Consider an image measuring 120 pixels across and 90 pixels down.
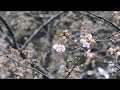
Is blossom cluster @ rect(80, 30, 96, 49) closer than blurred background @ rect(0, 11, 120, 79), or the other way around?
blossom cluster @ rect(80, 30, 96, 49)

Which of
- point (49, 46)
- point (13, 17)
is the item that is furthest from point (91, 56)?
point (13, 17)

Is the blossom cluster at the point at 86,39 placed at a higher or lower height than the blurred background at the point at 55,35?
higher

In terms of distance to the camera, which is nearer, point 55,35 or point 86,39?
point 86,39

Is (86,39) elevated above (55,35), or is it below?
above

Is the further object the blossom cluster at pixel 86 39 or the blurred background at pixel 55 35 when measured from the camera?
the blurred background at pixel 55 35

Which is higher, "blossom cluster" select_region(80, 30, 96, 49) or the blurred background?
"blossom cluster" select_region(80, 30, 96, 49)
